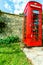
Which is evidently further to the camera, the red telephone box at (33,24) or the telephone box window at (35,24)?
the telephone box window at (35,24)

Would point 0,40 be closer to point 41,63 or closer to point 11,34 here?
point 11,34

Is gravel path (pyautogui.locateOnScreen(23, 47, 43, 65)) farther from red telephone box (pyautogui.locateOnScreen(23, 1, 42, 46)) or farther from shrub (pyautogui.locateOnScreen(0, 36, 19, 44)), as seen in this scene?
shrub (pyautogui.locateOnScreen(0, 36, 19, 44))

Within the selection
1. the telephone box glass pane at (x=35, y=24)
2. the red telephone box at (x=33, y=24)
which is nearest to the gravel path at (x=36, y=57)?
the red telephone box at (x=33, y=24)

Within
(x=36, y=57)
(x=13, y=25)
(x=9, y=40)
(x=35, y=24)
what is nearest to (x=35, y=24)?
(x=35, y=24)

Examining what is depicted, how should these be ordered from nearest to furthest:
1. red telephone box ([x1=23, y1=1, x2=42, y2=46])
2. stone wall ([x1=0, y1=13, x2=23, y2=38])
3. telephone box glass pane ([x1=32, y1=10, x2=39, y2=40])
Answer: red telephone box ([x1=23, y1=1, x2=42, y2=46]) < telephone box glass pane ([x1=32, y1=10, x2=39, y2=40]) < stone wall ([x1=0, y1=13, x2=23, y2=38])

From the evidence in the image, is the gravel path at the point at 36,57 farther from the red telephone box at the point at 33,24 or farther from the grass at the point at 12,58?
the red telephone box at the point at 33,24

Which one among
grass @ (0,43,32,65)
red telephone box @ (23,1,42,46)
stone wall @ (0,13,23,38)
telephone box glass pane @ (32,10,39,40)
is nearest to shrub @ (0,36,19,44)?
stone wall @ (0,13,23,38)

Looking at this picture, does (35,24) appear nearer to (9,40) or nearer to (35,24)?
(35,24)

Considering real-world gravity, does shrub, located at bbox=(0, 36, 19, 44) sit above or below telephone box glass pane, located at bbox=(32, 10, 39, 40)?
below

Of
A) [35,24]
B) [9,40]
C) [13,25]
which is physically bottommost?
[9,40]

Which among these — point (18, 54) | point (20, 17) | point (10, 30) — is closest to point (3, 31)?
point (10, 30)

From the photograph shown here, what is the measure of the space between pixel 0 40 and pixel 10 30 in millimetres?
1019

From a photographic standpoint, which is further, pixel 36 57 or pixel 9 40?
pixel 9 40

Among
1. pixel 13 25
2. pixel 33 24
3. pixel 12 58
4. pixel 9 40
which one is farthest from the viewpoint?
pixel 13 25
